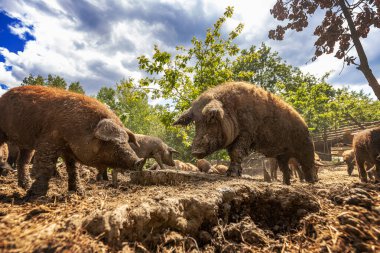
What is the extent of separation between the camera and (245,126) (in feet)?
14.8

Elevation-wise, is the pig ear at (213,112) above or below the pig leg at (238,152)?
above

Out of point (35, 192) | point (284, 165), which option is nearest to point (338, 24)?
point (284, 165)

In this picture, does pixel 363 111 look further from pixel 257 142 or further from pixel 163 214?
pixel 163 214

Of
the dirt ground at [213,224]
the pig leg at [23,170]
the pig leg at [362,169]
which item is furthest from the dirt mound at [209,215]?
the pig leg at [362,169]

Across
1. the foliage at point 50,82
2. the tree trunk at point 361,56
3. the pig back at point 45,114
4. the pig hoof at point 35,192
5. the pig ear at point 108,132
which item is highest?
the foliage at point 50,82

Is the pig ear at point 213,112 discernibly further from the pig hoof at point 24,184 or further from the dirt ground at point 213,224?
the pig hoof at point 24,184

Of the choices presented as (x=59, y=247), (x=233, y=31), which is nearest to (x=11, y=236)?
(x=59, y=247)

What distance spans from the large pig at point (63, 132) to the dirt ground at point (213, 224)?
44.7 inches

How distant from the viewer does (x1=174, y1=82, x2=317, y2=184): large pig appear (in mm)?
4207

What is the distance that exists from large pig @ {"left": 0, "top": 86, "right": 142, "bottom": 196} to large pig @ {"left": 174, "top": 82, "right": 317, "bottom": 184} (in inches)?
58.4

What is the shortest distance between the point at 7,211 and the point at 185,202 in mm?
1618

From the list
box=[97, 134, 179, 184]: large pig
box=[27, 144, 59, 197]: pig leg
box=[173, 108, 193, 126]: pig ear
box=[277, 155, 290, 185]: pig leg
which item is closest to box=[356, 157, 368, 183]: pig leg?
box=[277, 155, 290, 185]: pig leg

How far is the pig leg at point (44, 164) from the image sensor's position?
301 cm

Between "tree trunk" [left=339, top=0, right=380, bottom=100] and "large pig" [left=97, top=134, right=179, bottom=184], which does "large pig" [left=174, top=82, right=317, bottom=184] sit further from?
"large pig" [left=97, top=134, right=179, bottom=184]
